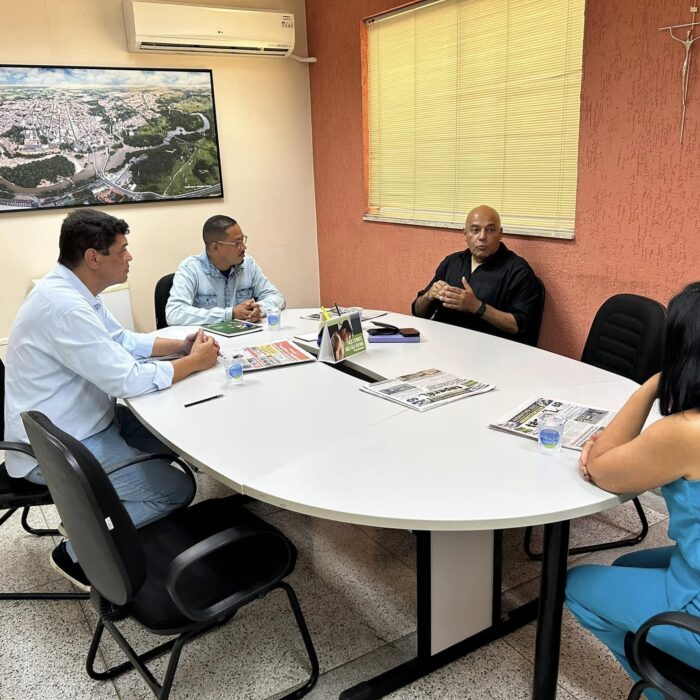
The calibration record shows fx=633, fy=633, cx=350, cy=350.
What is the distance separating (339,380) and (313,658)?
0.93 m

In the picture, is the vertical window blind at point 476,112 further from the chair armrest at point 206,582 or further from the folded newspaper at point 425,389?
the chair armrest at point 206,582

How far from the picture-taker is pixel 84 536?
1.48m

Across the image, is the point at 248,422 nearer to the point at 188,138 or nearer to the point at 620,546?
the point at 620,546

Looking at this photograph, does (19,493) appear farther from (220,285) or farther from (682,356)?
(682,356)

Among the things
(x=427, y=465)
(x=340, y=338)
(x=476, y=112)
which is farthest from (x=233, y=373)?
(x=476, y=112)

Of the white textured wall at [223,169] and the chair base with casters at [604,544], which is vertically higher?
the white textured wall at [223,169]

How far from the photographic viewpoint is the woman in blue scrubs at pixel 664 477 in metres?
1.30

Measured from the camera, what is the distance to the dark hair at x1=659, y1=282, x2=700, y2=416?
1.29 metres

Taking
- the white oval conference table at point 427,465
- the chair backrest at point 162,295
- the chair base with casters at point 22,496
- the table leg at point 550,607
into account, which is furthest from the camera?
the chair backrest at point 162,295

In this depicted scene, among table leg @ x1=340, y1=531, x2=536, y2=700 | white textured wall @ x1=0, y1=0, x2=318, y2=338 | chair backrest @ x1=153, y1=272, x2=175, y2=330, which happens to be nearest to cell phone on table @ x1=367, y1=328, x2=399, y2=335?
table leg @ x1=340, y1=531, x2=536, y2=700

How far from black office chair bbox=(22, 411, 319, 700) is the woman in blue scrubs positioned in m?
0.81

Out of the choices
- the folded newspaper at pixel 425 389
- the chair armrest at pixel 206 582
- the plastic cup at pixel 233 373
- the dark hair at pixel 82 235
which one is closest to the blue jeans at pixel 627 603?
the folded newspaper at pixel 425 389

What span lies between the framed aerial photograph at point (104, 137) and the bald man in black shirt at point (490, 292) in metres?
2.34

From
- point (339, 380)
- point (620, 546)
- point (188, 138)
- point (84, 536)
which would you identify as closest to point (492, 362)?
point (339, 380)
